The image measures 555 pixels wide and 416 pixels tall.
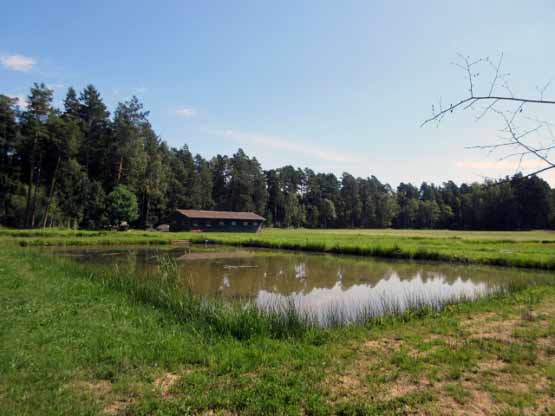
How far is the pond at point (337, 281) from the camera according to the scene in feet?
41.4

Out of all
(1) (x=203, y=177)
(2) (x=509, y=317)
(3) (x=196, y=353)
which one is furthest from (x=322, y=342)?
(1) (x=203, y=177)

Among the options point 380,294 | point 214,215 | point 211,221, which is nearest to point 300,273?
point 380,294

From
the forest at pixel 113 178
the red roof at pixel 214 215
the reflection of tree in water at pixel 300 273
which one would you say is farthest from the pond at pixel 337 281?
the red roof at pixel 214 215

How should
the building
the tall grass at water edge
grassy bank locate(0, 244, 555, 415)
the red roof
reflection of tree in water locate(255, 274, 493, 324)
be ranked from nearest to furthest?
grassy bank locate(0, 244, 555, 415)
the tall grass at water edge
reflection of tree in water locate(255, 274, 493, 324)
the building
the red roof

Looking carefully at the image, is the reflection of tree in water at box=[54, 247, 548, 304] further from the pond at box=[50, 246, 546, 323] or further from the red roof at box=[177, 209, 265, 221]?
the red roof at box=[177, 209, 265, 221]

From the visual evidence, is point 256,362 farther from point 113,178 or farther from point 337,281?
point 113,178

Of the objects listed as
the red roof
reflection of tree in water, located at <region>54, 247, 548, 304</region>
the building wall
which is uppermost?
the red roof

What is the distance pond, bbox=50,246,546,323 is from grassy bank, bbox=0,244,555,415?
2634 millimetres

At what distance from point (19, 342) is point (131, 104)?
6132cm

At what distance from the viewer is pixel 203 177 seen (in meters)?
83.3

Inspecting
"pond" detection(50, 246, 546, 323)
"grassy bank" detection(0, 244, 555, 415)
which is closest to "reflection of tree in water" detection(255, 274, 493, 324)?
"pond" detection(50, 246, 546, 323)

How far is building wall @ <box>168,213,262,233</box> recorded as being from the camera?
195 ft

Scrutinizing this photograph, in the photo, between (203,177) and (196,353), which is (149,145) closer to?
(203,177)

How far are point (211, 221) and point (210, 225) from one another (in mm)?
714
